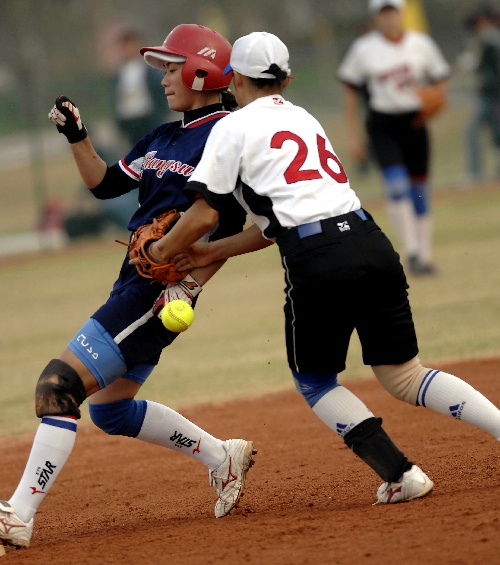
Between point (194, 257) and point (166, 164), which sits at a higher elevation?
point (166, 164)

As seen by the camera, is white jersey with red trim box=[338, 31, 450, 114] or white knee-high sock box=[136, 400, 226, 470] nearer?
white knee-high sock box=[136, 400, 226, 470]

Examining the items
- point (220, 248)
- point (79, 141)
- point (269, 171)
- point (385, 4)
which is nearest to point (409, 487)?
point (220, 248)

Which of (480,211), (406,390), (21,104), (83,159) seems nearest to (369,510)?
(406,390)

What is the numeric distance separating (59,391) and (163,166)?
99 centimetres

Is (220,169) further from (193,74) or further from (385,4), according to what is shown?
(385,4)

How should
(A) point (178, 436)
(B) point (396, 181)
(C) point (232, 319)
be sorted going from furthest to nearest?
(B) point (396, 181), (C) point (232, 319), (A) point (178, 436)

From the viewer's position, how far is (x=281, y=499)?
479 cm

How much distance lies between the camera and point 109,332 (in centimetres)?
429

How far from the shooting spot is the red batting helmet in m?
4.49

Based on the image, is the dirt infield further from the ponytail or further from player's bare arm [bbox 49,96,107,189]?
the ponytail

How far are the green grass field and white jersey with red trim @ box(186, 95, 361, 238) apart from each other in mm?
367

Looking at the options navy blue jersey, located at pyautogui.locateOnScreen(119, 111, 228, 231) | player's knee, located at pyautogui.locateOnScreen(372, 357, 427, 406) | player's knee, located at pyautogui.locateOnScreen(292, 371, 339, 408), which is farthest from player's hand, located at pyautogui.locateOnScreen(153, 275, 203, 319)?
player's knee, located at pyautogui.locateOnScreen(372, 357, 427, 406)

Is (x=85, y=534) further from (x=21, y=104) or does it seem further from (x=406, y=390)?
(x=21, y=104)

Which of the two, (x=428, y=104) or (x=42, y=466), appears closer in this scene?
(x=42, y=466)
